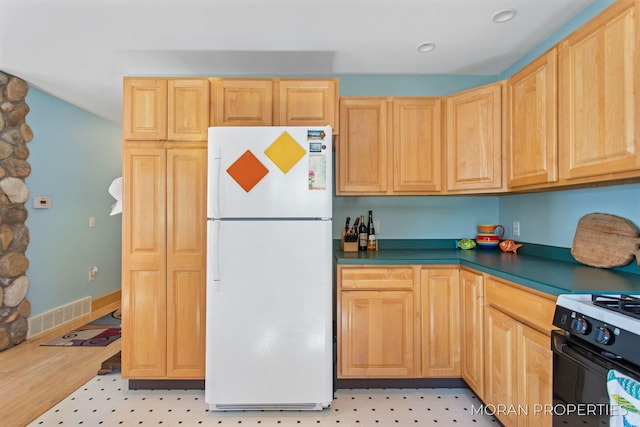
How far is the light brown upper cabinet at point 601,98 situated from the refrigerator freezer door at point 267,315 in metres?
1.29

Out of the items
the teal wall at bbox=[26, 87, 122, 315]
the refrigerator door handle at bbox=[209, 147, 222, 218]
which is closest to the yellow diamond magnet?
the refrigerator door handle at bbox=[209, 147, 222, 218]

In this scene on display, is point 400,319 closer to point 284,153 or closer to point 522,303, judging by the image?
point 522,303

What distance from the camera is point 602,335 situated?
3.10 ft

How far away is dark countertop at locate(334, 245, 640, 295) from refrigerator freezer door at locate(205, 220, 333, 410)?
0.37m

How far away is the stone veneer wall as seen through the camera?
2.68 m

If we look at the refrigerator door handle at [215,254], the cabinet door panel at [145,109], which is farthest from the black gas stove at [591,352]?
the cabinet door panel at [145,109]

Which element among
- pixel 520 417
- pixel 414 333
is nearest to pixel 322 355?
pixel 414 333

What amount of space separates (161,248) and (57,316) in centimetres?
212

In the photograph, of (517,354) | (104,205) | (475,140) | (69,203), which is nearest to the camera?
(517,354)

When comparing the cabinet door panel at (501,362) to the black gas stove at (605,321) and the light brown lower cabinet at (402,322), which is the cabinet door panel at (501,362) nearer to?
the light brown lower cabinet at (402,322)

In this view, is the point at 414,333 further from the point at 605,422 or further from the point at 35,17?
the point at 35,17

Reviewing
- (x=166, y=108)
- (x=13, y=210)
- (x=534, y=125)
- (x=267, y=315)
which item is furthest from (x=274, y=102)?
(x=13, y=210)

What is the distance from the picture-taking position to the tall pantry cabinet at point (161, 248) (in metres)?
2.05

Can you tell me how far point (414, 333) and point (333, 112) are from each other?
1.56 metres
